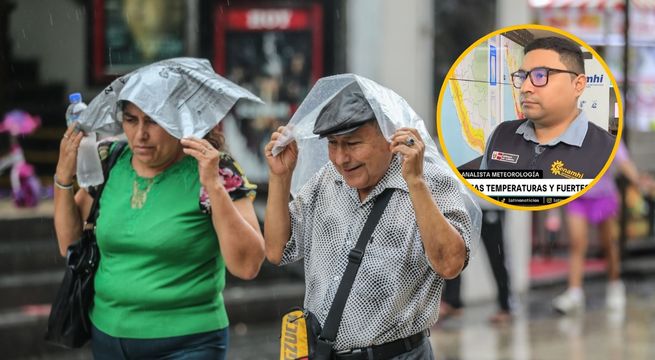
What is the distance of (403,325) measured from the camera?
10.0 feet

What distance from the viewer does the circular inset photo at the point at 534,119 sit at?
117 inches

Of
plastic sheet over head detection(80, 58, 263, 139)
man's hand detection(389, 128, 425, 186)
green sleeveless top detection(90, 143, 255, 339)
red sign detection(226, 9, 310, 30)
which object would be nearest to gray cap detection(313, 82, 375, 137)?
man's hand detection(389, 128, 425, 186)

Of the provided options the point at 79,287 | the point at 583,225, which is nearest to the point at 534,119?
the point at 79,287

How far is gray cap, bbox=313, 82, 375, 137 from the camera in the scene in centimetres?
299

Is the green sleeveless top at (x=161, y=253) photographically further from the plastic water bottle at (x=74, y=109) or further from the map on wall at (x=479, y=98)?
the map on wall at (x=479, y=98)

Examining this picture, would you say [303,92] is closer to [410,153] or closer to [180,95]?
[180,95]

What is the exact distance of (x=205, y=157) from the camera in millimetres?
3393

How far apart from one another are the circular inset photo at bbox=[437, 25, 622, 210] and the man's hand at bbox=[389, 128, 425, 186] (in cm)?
24

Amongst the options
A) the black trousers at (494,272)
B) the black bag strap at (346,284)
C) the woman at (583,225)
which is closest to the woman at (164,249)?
the black bag strap at (346,284)

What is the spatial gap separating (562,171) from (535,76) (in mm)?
287

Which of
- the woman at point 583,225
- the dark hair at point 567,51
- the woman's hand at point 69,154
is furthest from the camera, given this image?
the woman at point 583,225

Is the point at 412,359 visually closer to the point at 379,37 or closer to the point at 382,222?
the point at 382,222

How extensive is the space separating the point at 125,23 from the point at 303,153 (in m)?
6.28

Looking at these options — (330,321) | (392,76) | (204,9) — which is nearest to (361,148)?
(330,321)
